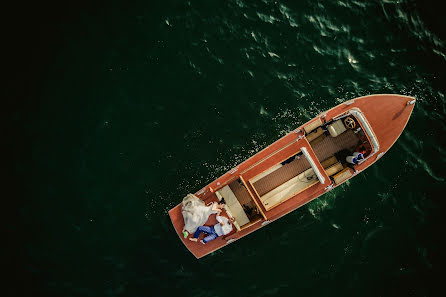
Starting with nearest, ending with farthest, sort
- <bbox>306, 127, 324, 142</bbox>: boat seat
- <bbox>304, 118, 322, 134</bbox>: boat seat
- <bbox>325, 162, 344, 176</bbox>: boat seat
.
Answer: <bbox>304, 118, 322, 134</bbox>: boat seat < <bbox>325, 162, 344, 176</bbox>: boat seat < <bbox>306, 127, 324, 142</bbox>: boat seat

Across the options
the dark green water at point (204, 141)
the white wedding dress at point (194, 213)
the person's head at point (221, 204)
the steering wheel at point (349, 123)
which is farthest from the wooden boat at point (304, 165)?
the dark green water at point (204, 141)

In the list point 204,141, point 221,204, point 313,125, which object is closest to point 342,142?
point 313,125

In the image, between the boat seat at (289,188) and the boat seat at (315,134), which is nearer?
the boat seat at (289,188)

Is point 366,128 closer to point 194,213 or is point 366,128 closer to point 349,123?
point 349,123

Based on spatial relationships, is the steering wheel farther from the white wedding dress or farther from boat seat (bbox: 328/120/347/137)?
the white wedding dress

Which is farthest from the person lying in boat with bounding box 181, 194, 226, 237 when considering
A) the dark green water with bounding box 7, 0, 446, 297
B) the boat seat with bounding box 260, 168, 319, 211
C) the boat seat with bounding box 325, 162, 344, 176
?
the boat seat with bounding box 325, 162, 344, 176

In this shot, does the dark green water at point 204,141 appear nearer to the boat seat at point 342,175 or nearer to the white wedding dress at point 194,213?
the white wedding dress at point 194,213
